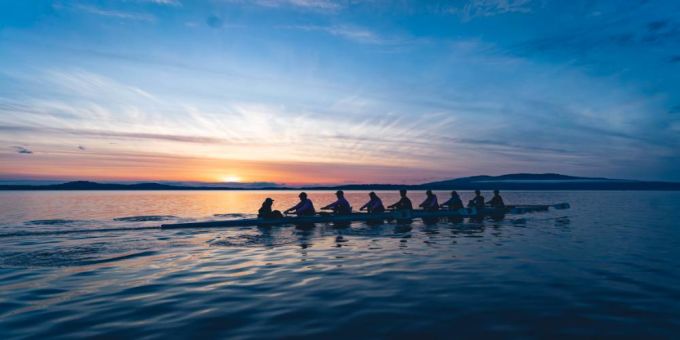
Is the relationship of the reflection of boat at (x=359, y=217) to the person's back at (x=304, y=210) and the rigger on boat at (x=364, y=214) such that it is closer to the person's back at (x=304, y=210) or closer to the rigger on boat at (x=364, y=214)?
the rigger on boat at (x=364, y=214)

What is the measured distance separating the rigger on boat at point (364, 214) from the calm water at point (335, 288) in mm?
5746

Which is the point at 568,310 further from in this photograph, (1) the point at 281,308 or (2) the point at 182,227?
(2) the point at 182,227

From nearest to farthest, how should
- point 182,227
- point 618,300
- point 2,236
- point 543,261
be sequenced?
point 618,300 → point 543,261 → point 2,236 → point 182,227

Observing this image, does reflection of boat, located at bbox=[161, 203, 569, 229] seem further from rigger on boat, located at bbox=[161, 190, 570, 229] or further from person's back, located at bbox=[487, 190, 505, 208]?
person's back, located at bbox=[487, 190, 505, 208]

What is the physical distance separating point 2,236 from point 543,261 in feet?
82.3

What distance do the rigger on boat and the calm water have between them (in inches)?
226

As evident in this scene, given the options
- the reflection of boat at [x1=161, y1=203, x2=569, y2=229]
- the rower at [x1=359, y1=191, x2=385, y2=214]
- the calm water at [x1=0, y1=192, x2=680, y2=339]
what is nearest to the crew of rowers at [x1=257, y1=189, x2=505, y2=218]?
the rower at [x1=359, y1=191, x2=385, y2=214]

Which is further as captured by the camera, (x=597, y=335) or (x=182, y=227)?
(x=182, y=227)

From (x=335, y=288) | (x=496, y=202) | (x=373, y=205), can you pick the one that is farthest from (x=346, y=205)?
(x=335, y=288)

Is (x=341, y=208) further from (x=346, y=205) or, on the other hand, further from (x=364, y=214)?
(x=364, y=214)

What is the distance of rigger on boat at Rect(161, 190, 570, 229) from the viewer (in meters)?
24.7

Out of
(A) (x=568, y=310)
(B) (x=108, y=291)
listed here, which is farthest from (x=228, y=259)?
(A) (x=568, y=310)

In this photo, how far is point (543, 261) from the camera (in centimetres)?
1409

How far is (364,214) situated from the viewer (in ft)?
92.4
